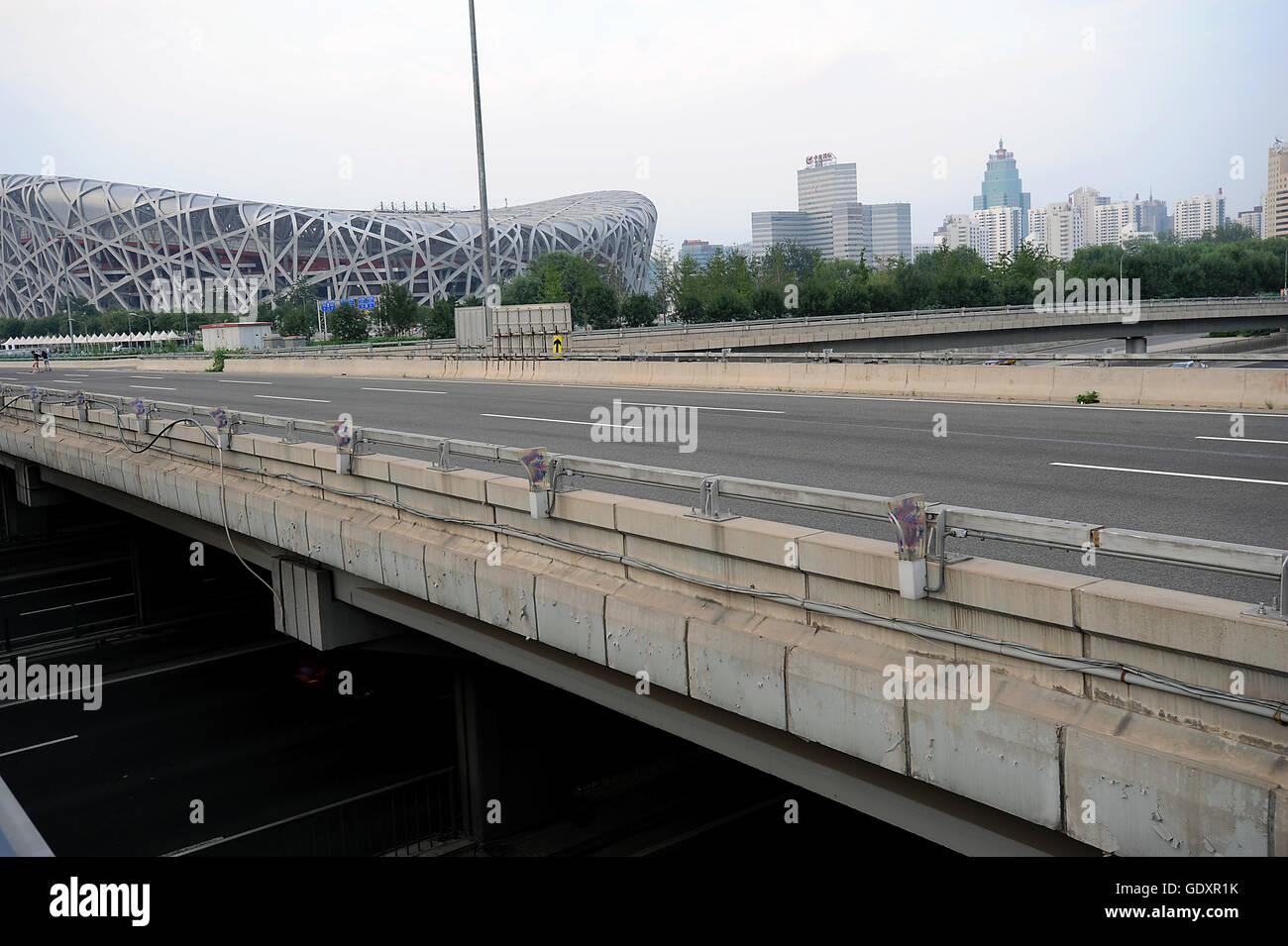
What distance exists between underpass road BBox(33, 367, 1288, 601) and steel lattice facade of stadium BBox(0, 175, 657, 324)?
123108 millimetres

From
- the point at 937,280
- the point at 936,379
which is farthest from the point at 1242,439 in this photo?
the point at 937,280

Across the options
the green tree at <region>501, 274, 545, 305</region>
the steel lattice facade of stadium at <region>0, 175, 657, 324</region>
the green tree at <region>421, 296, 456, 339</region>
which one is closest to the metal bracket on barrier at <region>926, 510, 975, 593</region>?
the green tree at <region>421, 296, 456, 339</region>

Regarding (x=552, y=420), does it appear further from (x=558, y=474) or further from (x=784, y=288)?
(x=784, y=288)

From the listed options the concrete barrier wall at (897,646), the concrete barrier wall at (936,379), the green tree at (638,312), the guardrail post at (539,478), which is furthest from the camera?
the green tree at (638,312)

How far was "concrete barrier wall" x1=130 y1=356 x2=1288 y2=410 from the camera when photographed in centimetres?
1680

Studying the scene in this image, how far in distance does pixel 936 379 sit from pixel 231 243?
468ft

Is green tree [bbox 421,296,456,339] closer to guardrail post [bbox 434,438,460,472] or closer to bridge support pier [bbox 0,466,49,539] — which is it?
bridge support pier [bbox 0,466,49,539]

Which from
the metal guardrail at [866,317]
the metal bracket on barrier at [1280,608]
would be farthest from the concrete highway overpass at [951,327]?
the metal bracket on barrier at [1280,608]

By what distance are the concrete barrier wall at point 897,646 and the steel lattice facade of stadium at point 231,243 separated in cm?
13450

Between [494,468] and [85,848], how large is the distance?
369 inches

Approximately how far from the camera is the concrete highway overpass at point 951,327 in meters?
60.2

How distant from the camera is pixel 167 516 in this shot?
19016 mm

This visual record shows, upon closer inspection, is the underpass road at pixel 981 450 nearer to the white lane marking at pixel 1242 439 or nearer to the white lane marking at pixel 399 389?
the white lane marking at pixel 1242 439
